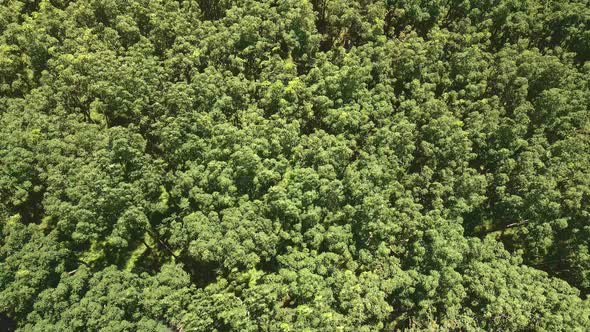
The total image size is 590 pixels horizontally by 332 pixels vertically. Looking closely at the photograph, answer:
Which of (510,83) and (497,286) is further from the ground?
(510,83)

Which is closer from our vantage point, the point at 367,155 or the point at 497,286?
the point at 497,286

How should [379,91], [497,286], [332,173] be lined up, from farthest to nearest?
1. [379,91]
2. [332,173]
3. [497,286]

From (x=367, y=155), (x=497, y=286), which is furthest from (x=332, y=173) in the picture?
(x=497, y=286)

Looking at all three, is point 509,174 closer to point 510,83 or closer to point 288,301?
point 510,83

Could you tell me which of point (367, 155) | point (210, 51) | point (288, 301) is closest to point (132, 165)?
point (210, 51)

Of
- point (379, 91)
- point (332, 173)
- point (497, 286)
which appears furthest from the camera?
point (379, 91)

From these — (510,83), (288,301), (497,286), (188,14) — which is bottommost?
(288,301)
